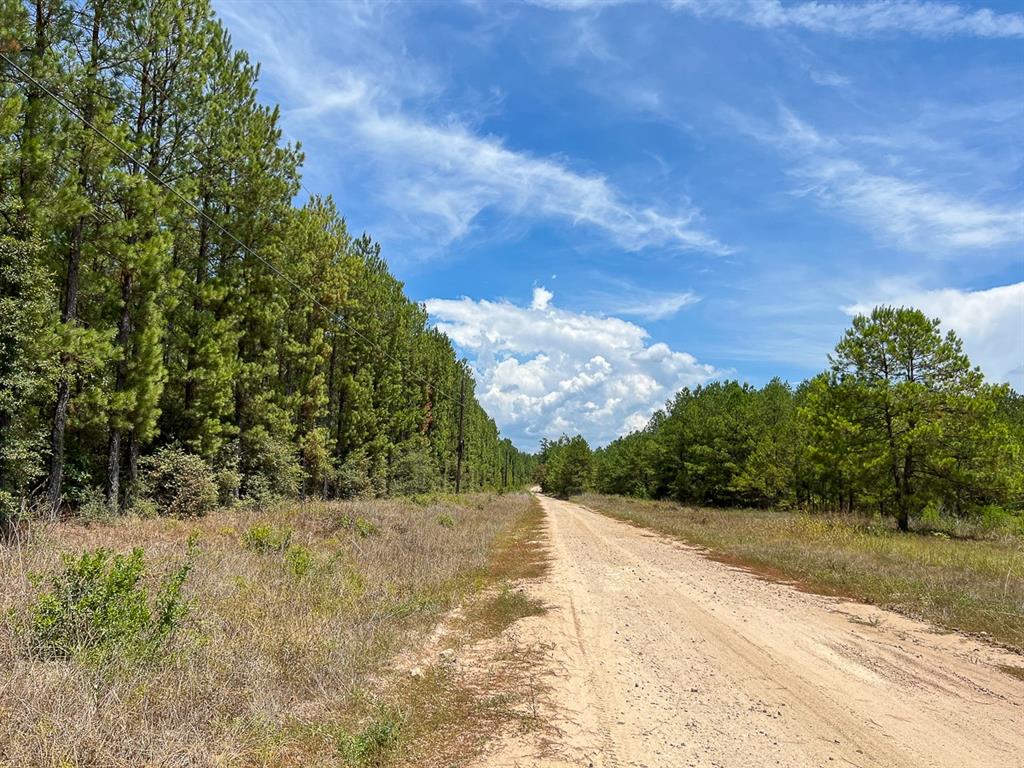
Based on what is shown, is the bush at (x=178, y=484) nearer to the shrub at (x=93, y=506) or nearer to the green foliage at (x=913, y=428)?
the shrub at (x=93, y=506)

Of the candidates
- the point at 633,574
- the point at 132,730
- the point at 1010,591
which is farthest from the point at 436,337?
the point at 132,730

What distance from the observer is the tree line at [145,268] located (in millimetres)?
11266

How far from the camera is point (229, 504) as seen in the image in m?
19.7

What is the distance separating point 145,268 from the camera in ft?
47.4

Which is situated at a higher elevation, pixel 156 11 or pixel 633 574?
pixel 156 11

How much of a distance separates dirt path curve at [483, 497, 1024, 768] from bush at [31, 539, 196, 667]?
3394 millimetres

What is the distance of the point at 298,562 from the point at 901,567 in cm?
1314

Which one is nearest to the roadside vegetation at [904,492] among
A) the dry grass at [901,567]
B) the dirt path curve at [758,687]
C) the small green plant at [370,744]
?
the dry grass at [901,567]

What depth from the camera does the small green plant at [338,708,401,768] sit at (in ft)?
14.0

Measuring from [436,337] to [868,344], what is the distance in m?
34.8

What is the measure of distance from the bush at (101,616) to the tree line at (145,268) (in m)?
5.90

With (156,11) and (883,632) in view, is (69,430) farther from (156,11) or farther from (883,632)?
(883,632)

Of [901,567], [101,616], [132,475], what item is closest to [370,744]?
[101,616]

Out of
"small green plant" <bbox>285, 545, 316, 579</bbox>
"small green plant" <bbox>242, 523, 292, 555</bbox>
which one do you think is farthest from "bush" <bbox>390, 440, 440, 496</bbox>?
"small green plant" <bbox>285, 545, 316, 579</bbox>
